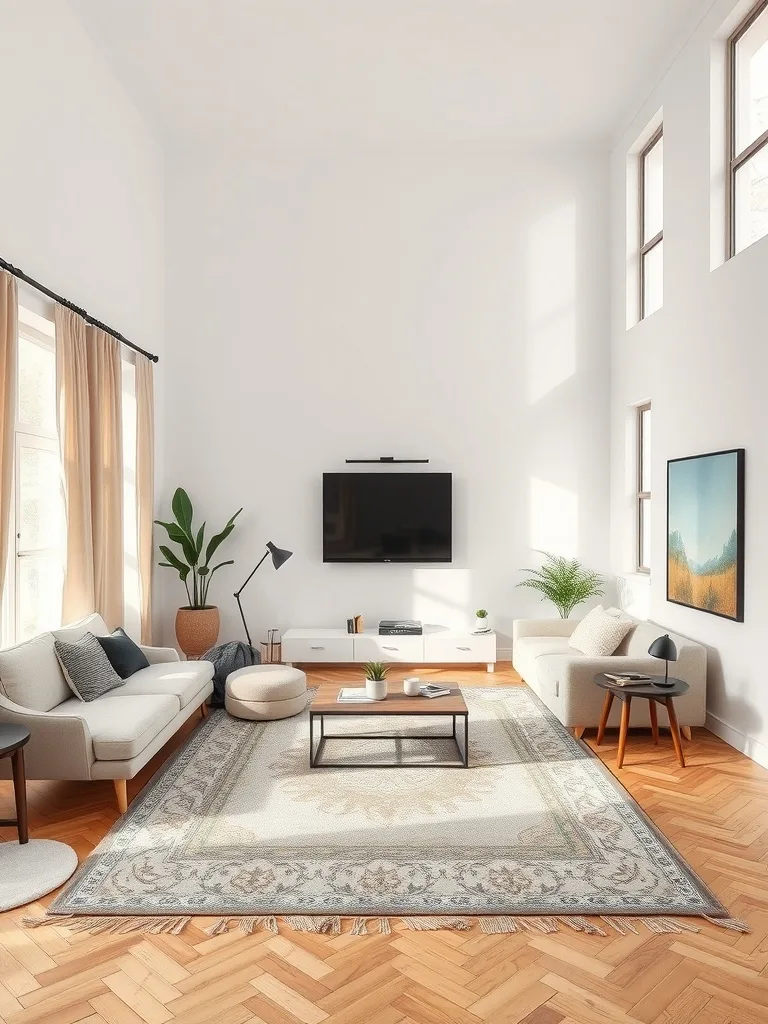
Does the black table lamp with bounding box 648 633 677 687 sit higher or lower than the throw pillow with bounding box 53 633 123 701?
higher

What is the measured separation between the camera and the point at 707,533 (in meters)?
→ 4.69

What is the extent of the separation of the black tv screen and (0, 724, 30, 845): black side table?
3814 millimetres

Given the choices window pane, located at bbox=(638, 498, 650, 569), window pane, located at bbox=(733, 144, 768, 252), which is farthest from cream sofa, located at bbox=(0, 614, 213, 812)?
window pane, located at bbox=(733, 144, 768, 252)

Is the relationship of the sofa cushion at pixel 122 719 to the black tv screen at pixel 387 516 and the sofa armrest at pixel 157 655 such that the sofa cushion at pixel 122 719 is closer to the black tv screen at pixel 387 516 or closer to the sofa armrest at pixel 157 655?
the sofa armrest at pixel 157 655

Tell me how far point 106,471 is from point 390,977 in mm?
3798

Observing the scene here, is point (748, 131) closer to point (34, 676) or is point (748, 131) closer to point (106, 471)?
point (106, 471)

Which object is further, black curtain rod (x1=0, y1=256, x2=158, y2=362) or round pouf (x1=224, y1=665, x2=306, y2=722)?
round pouf (x1=224, y1=665, x2=306, y2=722)

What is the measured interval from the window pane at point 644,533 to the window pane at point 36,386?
4673 millimetres

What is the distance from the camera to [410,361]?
6812mm

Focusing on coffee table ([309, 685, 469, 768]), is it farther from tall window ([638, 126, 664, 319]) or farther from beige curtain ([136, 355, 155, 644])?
tall window ([638, 126, 664, 319])

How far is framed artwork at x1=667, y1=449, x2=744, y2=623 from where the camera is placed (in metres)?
4.30

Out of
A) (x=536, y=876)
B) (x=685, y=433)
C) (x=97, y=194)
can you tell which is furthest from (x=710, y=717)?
(x=97, y=194)

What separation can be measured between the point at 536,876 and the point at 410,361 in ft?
16.0

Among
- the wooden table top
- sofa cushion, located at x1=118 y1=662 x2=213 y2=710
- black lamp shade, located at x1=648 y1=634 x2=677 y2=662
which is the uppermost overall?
black lamp shade, located at x1=648 y1=634 x2=677 y2=662
